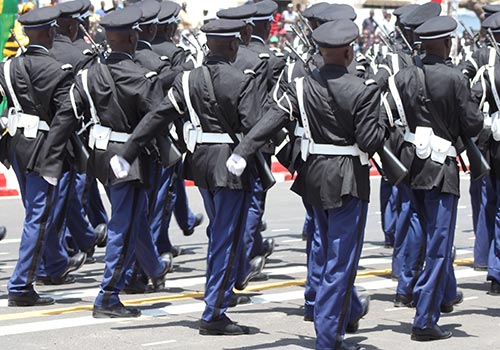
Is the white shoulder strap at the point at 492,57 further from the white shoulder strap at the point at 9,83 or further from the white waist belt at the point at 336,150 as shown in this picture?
the white shoulder strap at the point at 9,83

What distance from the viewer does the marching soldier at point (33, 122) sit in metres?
10.0

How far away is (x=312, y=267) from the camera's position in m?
9.30

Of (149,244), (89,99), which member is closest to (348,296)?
(149,244)

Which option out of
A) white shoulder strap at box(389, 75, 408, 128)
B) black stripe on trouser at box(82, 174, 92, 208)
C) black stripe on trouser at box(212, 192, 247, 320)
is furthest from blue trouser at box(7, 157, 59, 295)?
white shoulder strap at box(389, 75, 408, 128)

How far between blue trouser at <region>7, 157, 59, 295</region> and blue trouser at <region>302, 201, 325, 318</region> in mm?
1917

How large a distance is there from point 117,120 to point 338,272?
2080 millimetres

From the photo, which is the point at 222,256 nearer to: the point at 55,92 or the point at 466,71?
the point at 55,92

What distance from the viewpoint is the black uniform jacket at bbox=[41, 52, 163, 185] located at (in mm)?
9430

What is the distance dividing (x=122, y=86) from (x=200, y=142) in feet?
2.37

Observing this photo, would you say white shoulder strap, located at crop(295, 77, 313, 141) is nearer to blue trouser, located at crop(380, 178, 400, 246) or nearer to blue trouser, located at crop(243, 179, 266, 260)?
blue trouser, located at crop(243, 179, 266, 260)

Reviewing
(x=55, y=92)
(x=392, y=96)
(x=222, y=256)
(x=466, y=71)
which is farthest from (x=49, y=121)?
(x=466, y=71)

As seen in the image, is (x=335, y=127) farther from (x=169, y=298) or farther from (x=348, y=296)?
(x=169, y=298)

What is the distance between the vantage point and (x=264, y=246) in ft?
38.6

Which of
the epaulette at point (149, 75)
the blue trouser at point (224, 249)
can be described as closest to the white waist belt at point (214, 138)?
the blue trouser at point (224, 249)
